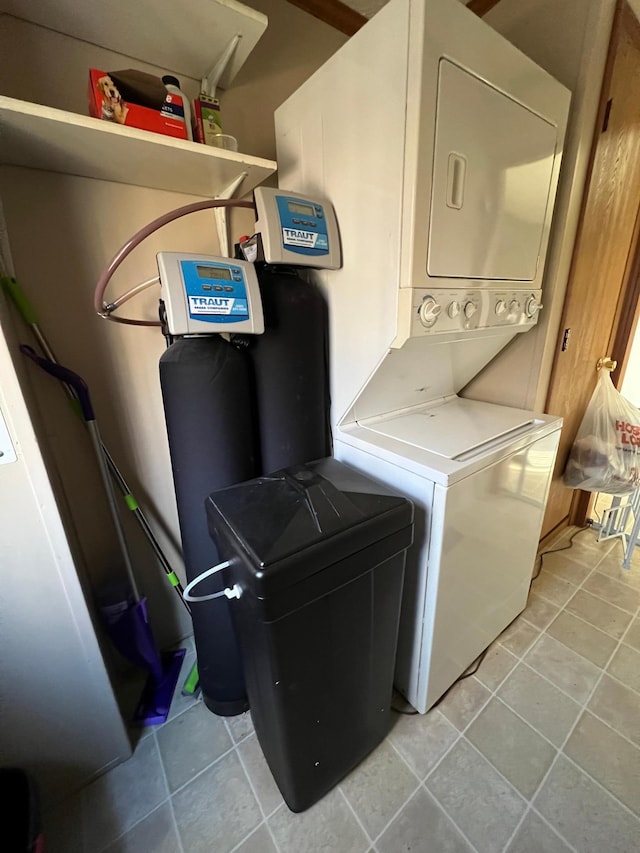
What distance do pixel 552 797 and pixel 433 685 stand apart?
447 mm

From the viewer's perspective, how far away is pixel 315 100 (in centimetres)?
122

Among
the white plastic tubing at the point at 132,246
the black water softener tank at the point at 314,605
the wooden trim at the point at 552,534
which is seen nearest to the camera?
the black water softener tank at the point at 314,605

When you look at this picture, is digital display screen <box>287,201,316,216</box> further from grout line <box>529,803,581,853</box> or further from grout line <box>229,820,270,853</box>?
grout line <box>529,803,581,853</box>

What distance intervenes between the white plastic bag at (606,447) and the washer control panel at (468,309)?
1147 millimetres

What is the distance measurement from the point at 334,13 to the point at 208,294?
1.55 m

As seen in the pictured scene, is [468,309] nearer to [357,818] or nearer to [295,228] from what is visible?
[295,228]

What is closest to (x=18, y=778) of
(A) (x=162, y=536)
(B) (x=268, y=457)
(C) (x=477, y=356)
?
(A) (x=162, y=536)

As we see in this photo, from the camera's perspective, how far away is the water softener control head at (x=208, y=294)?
1021 millimetres

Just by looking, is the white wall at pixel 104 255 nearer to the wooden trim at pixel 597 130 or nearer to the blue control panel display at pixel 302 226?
the blue control panel display at pixel 302 226

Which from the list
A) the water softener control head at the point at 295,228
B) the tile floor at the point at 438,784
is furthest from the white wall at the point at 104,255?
the tile floor at the point at 438,784

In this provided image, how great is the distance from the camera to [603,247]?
1.81m

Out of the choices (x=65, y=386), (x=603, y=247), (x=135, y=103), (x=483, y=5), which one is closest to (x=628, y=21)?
(x=483, y=5)

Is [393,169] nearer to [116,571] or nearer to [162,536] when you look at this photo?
[162,536]

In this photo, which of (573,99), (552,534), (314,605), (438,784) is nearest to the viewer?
(314,605)
